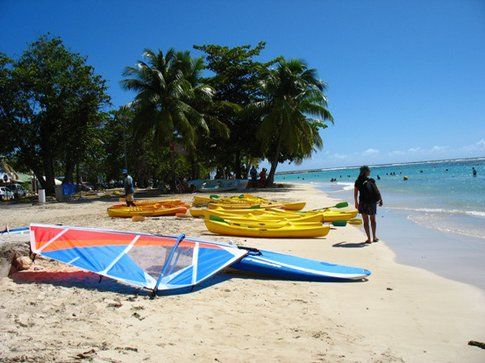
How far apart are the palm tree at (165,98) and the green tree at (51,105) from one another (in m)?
3.65

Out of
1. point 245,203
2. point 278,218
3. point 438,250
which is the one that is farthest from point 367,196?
point 245,203

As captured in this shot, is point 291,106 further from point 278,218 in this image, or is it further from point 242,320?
point 242,320

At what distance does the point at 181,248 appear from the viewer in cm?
516

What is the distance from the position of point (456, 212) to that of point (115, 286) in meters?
12.5

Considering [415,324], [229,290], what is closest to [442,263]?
[415,324]

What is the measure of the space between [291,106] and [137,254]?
885 inches

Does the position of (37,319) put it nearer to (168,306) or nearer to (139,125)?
(168,306)

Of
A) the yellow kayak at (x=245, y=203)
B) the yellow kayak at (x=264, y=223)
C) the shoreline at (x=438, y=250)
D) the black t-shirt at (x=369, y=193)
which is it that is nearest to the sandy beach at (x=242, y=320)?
the shoreline at (x=438, y=250)

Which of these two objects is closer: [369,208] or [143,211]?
[369,208]

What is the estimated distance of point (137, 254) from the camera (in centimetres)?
506

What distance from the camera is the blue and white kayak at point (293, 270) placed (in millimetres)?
5273

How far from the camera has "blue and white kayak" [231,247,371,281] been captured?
5.27 m

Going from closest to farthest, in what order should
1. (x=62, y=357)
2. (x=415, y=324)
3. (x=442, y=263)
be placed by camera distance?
(x=62, y=357) → (x=415, y=324) → (x=442, y=263)

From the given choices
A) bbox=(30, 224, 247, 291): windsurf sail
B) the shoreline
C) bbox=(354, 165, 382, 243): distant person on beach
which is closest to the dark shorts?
bbox=(354, 165, 382, 243): distant person on beach
